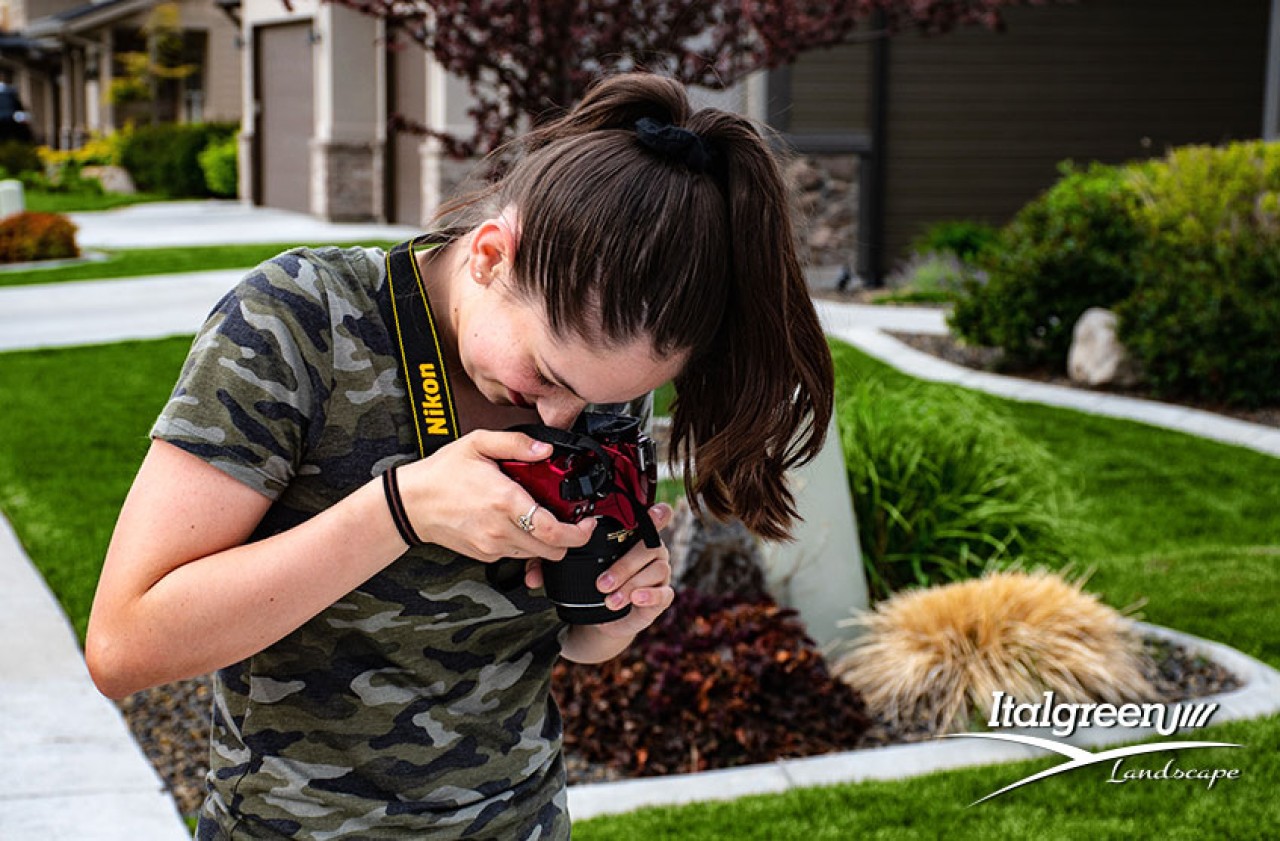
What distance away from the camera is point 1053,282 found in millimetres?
11172

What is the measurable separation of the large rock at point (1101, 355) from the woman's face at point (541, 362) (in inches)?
376

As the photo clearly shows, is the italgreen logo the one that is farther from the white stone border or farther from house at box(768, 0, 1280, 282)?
house at box(768, 0, 1280, 282)

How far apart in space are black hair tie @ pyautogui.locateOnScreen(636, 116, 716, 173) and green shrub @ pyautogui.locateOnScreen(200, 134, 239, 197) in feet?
96.5

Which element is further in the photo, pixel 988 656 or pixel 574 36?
pixel 574 36

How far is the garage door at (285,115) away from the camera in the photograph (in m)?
24.8

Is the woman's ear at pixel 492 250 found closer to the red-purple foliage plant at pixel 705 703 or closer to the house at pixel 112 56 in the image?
the red-purple foliage plant at pixel 705 703

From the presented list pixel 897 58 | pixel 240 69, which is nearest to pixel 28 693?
pixel 897 58

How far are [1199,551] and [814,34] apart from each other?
9.51 feet

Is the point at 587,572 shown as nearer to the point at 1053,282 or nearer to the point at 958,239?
the point at 1053,282

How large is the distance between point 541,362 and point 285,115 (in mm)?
25675

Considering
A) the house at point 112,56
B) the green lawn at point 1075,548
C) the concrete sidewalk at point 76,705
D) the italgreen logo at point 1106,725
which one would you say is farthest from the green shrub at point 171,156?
the italgreen logo at point 1106,725

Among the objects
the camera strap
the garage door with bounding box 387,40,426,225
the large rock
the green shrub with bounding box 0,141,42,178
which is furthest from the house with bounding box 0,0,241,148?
the camera strap

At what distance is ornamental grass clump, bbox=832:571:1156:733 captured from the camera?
15.8 ft

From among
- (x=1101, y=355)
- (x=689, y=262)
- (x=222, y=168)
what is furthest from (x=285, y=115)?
(x=689, y=262)
